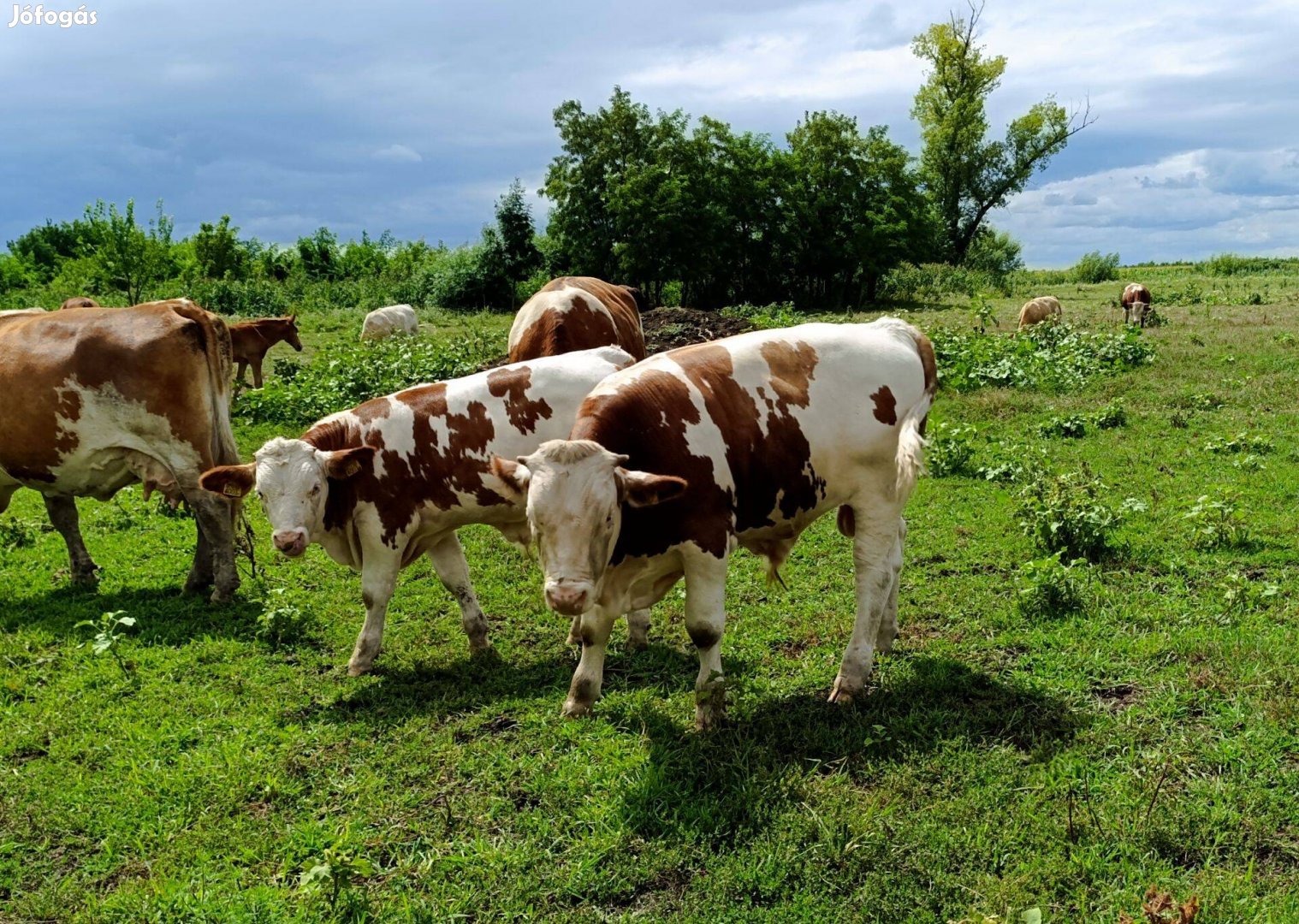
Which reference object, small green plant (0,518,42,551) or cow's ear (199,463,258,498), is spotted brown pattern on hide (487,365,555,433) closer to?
cow's ear (199,463,258,498)

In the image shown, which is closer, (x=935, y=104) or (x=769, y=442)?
(x=769, y=442)

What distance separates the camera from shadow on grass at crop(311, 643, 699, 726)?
5938 millimetres

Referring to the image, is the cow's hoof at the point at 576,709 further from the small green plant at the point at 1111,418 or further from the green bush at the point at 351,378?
the green bush at the point at 351,378

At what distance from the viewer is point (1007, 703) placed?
18.2 feet

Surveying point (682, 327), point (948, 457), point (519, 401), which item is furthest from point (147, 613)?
point (682, 327)

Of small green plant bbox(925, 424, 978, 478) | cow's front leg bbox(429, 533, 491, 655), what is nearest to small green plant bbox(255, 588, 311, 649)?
cow's front leg bbox(429, 533, 491, 655)

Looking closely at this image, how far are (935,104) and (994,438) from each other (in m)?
48.5

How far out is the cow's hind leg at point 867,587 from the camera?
224 inches

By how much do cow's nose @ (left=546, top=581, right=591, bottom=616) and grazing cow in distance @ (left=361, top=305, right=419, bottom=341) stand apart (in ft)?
69.1

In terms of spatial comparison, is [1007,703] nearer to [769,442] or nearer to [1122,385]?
[769,442]

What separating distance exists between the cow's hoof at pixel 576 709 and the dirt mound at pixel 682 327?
38.7 feet

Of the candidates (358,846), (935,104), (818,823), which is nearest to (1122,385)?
(818,823)

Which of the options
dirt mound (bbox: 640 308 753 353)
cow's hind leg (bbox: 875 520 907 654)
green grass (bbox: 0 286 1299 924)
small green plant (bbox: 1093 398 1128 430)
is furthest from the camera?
dirt mound (bbox: 640 308 753 353)

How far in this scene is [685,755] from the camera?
16.6 feet
